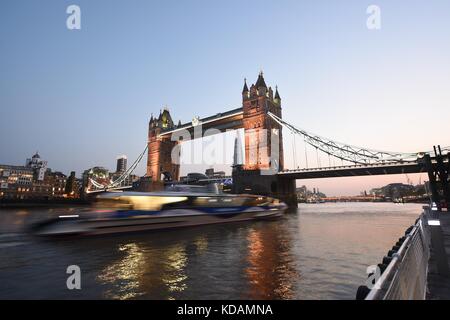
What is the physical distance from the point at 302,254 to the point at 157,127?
409 ft

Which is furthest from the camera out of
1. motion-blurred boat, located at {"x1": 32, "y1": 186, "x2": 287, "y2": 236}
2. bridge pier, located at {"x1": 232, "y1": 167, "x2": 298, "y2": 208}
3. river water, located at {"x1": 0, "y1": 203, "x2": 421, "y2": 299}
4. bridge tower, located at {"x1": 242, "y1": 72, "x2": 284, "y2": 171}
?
bridge tower, located at {"x1": 242, "y1": 72, "x2": 284, "y2": 171}

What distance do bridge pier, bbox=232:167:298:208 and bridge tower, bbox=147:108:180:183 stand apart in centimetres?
5612

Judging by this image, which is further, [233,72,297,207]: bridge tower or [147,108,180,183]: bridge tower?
[147,108,180,183]: bridge tower

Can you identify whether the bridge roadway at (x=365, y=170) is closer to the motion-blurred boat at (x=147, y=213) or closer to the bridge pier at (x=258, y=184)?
the bridge pier at (x=258, y=184)

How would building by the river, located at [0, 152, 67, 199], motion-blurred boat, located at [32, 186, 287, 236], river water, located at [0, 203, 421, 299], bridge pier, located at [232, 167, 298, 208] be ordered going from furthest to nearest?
building by the river, located at [0, 152, 67, 199] < bridge pier, located at [232, 167, 298, 208] < motion-blurred boat, located at [32, 186, 287, 236] < river water, located at [0, 203, 421, 299]

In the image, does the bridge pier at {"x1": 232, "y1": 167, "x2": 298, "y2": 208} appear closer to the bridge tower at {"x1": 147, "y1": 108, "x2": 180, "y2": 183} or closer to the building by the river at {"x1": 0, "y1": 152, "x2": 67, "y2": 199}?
the bridge tower at {"x1": 147, "y1": 108, "x2": 180, "y2": 183}

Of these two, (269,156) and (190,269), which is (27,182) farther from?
(190,269)

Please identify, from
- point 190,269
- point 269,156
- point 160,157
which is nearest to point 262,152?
point 269,156

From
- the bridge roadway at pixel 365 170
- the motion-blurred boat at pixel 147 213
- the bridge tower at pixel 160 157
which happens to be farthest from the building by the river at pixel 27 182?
the motion-blurred boat at pixel 147 213

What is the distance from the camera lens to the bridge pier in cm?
6312

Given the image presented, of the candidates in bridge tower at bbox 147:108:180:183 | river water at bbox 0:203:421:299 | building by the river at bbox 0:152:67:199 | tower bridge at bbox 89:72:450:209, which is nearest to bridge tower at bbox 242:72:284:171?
tower bridge at bbox 89:72:450:209

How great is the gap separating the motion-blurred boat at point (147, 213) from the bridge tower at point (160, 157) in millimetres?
87079

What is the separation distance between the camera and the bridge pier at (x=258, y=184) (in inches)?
2485
